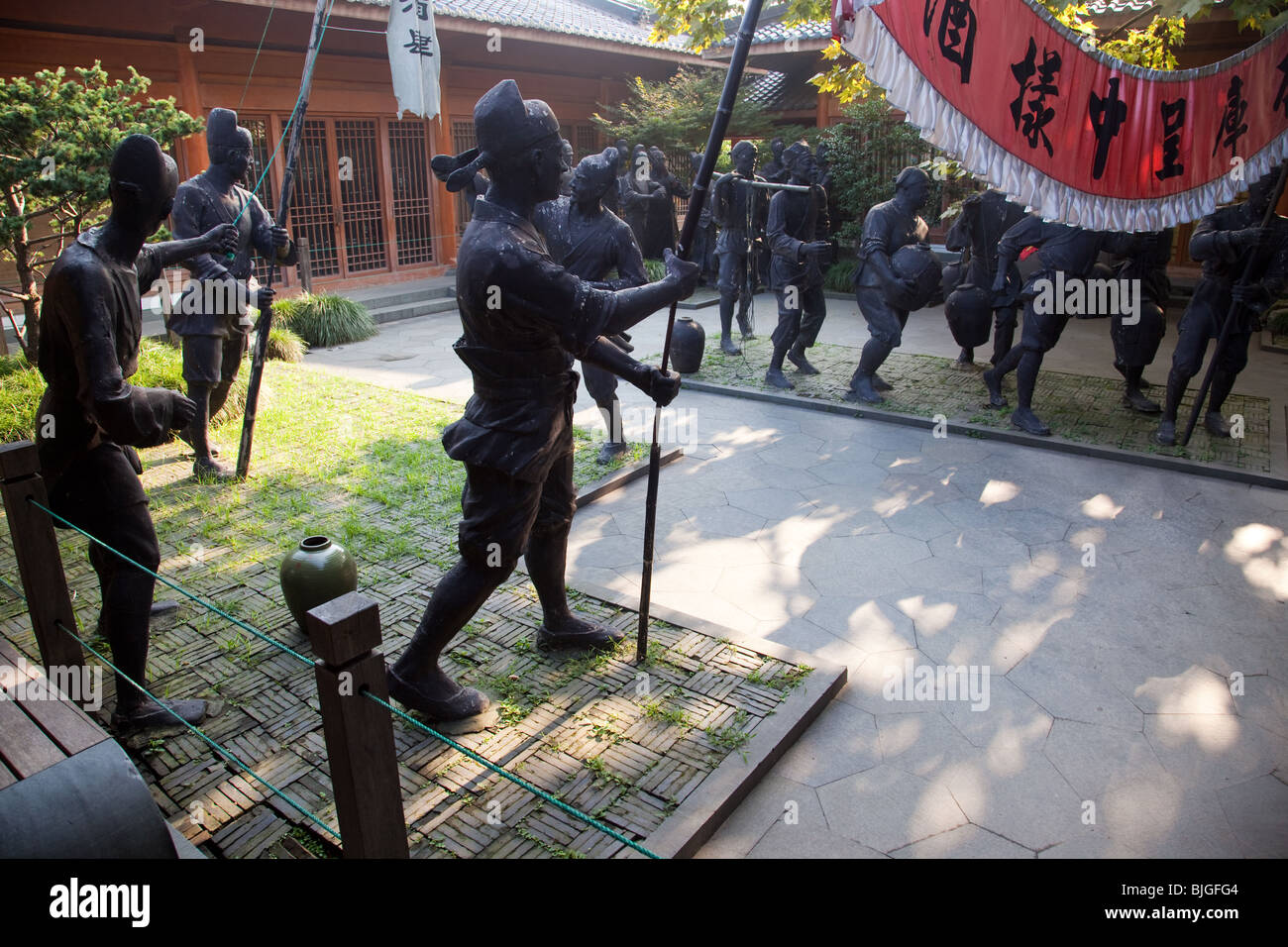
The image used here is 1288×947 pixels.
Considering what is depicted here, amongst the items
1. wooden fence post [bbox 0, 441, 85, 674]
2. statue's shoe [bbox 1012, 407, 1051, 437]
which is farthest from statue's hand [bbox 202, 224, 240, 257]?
statue's shoe [bbox 1012, 407, 1051, 437]

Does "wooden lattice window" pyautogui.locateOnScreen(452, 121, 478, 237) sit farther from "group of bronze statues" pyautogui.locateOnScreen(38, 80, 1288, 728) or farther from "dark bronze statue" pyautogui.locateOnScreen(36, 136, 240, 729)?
"dark bronze statue" pyautogui.locateOnScreen(36, 136, 240, 729)

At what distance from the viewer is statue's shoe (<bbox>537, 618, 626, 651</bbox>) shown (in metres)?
4.02

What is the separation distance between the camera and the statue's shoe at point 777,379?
8609mm

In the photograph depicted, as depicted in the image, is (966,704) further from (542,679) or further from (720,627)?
(542,679)

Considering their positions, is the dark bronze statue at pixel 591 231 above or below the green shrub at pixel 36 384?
above

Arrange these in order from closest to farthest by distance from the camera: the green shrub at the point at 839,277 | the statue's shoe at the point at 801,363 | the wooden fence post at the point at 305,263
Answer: the statue's shoe at the point at 801,363
the wooden fence post at the point at 305,263
the green shrub at the point at 839,277

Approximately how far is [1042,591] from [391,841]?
148 inches

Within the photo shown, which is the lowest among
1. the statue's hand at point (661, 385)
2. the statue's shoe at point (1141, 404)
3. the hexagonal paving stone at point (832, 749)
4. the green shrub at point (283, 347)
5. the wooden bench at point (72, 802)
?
the hexagonal paving stone at point (832, 749)

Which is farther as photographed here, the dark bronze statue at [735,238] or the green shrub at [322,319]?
the green shrub at [322,319]

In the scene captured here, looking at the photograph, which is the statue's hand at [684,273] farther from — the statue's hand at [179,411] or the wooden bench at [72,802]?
the wooden bench at [72,802]

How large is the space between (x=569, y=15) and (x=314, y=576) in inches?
646

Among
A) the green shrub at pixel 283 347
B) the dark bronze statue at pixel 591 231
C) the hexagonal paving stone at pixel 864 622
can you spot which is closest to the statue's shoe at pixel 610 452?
the dark bronze statue at pixel 591 231

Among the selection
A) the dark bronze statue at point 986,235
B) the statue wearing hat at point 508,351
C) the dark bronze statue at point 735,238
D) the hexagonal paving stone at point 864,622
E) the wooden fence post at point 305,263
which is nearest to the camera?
the statue wearing hat at point 508,351

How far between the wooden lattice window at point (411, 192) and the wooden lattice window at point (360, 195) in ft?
1.10
